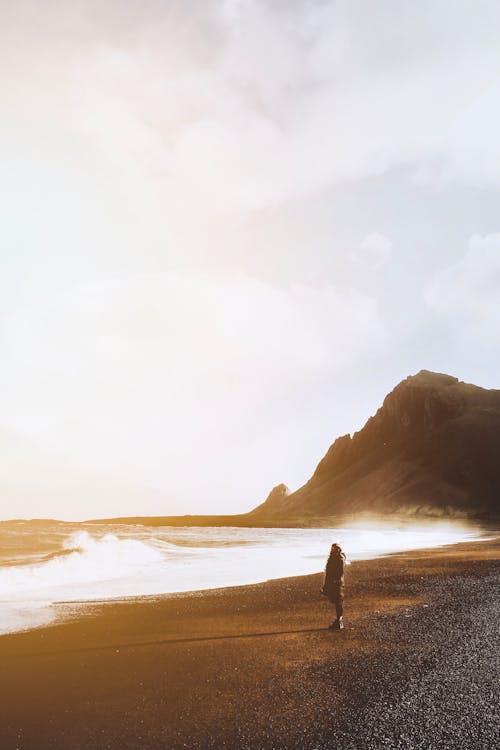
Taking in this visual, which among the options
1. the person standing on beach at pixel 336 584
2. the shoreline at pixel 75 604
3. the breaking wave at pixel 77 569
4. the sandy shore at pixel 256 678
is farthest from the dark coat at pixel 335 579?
the breaking wave at pixel 77 569

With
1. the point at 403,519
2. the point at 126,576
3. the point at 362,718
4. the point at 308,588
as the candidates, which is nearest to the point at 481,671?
the point at 362,718

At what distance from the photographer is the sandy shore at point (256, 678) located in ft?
26.8

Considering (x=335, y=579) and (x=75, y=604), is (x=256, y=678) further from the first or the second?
(x=75, y=604)

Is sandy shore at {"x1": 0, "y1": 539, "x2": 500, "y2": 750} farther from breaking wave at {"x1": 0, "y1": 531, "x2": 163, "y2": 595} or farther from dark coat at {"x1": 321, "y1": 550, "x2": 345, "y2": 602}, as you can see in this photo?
breaking wave at {"x1": 0, "y1": 531, "x2": 163, "y2": 595}

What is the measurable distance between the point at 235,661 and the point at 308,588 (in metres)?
12.0

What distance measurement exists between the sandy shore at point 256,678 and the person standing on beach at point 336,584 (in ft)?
1.28

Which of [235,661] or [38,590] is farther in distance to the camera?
[38,590]

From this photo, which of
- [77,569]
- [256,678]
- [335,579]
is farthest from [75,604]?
[77,569]

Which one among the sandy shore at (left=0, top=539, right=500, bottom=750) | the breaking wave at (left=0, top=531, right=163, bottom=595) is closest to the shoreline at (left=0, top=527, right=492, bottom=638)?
the sandy shore at (left=0, top=539, right=500, bottom=750)

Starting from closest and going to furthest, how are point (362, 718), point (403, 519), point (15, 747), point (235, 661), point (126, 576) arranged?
point (15, 747) < point (362, 718) < point (235, 661) < point (126, 576) < point (403, 519)

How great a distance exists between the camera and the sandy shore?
816cm

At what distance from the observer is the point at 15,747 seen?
7832 mm

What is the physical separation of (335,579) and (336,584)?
20 centimetres

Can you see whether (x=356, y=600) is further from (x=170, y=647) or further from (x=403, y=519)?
(x=403, y=519)
